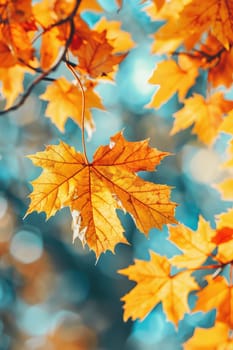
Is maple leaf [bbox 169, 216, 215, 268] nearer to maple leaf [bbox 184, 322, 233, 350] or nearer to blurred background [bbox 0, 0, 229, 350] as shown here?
maple leaf [bbox 184, 322, 233, 350]

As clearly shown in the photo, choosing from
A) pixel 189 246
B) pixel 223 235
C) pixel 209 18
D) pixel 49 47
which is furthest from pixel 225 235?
pixel 49 47

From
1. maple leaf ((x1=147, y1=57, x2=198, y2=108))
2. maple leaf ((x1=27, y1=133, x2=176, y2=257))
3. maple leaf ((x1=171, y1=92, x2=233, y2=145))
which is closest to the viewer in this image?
maple leaf ((x1=27, y1=133, x2=176, y2=257))

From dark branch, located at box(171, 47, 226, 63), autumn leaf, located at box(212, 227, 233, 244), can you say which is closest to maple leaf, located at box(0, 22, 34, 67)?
dark branch, located at box(171, 47, 226, 63)

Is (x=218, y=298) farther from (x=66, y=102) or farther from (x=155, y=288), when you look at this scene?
(x=66, y=102)

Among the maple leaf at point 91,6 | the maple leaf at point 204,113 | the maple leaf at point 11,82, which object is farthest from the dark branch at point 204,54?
the maple leaf at point 11,82

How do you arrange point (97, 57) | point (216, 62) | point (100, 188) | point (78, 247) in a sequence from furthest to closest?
point (78, 247) → point (216, 62) → point (97, 57) → point (100, 188)

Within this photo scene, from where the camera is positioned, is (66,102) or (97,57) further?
(66,102)

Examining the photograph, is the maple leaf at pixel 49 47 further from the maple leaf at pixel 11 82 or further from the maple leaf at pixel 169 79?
the maple leaf at pixel 169 79
